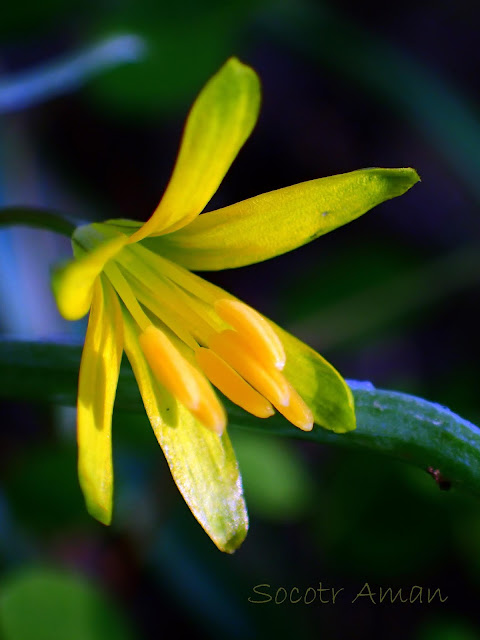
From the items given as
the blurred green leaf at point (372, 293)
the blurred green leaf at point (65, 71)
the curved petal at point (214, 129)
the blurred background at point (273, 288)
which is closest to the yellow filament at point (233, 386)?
the curved petal at point (214, 129)

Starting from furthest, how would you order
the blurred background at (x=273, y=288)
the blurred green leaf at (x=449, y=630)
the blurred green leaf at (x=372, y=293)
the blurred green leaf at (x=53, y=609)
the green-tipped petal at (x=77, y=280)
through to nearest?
the blurred green leaf at (x=372, y=293) → the blurred background at (x=273, y=288) → the blurred green leaf at (x=449, y=630) → the blurred green leaf at (x=53, y=609) → the green-tipped petal at (x=77, y=280)

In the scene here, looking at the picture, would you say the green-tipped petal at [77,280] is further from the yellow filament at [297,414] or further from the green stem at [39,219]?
the yellow filament at [297,414]

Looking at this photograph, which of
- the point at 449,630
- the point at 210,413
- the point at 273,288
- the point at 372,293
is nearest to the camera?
the point at 210,413

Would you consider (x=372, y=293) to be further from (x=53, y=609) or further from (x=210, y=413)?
(x=210, y=413)

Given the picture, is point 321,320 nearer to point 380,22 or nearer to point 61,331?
point 61,331

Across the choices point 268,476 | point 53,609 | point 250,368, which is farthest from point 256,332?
point 268,476

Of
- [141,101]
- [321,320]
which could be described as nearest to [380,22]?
[141,101]

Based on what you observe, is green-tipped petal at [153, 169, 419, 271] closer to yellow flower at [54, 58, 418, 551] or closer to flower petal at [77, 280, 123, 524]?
yellow flower at [54, 58, 418, 551]
